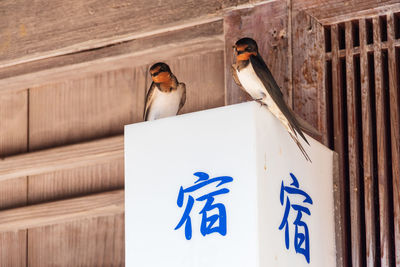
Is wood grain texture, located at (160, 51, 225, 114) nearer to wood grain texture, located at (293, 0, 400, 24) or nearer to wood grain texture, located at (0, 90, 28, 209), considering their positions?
wood grain texture, located at (293, 0, 400, 24)

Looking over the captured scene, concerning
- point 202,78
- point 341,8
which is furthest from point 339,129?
point 202,78

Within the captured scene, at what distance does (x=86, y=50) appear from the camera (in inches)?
133

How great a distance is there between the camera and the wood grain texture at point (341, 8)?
279 centimetres

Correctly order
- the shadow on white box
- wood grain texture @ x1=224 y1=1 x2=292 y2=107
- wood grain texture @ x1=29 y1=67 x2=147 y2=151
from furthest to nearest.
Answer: wood grain texture @ x1=29 y1=67 x2=147 y2=151, wood grain texture @ x1=224 y1=1 x2=292 y2=107, the shadow on white box

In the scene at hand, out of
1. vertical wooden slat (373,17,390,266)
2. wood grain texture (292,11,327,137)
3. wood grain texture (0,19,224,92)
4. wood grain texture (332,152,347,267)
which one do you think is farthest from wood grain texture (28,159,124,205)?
vertical wooden slat (373,17,390,266)

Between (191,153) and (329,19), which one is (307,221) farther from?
(329,19)

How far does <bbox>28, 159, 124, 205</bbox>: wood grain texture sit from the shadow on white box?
937mm

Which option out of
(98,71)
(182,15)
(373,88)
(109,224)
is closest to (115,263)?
(109,224)

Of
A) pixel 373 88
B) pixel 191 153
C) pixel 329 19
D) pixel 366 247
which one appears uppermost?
pixel 329 19

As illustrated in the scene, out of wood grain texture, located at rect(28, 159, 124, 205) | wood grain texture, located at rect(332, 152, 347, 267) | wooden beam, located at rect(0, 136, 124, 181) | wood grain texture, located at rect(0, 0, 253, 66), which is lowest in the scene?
wood grain texture, located at rect(332, 152, 347, 267)

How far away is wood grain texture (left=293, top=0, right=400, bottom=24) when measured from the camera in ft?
9.17

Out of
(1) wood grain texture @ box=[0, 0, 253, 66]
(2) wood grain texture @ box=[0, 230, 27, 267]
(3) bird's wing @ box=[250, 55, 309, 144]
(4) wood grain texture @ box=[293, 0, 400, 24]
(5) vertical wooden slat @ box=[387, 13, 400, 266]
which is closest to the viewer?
(3) bird's wing @ box=[250, 55, 309, 144]

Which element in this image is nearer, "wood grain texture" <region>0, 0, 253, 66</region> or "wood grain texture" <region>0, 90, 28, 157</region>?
"wood grain texture" <region>0, 0, 253, 66</region>

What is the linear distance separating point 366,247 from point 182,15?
3.27ft
